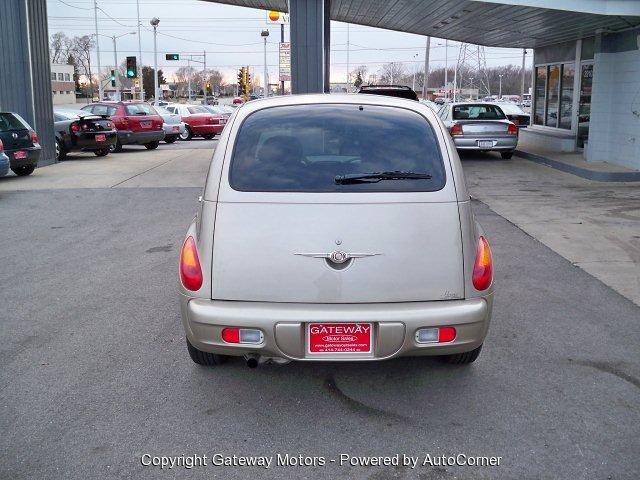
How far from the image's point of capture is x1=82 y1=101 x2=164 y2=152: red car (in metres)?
21.2

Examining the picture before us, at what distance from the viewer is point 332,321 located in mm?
3465

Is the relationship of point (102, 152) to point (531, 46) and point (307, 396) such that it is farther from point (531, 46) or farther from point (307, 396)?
point (307, 396)

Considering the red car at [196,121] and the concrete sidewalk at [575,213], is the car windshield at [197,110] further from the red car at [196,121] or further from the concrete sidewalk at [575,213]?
the concrete sidewalk at [575,213]

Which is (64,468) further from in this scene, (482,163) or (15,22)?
(15,22)

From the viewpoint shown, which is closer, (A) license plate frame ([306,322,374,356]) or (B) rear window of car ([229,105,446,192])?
(A) license plate frame ([306,322,374,356])

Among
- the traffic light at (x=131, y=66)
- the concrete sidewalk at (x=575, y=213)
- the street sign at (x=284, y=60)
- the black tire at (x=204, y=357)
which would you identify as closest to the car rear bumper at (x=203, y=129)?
the street sign at (x=284, y=60)

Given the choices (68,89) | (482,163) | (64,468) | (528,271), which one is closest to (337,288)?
(64,468)

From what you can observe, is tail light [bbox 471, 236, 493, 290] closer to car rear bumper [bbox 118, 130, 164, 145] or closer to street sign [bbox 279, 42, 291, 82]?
street sign [bbox 279, 42, 291, 82]

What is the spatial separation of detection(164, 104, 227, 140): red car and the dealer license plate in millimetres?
26576

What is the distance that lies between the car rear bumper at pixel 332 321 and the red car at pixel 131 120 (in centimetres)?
1863

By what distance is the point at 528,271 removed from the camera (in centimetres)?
680

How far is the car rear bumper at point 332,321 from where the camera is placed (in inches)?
137

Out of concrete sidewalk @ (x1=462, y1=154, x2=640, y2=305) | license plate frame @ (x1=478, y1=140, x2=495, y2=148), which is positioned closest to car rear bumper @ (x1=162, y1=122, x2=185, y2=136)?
license plate frame @ (x1=478, y1=140, x2=495, y2=148)

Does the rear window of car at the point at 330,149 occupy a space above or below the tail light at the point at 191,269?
above
